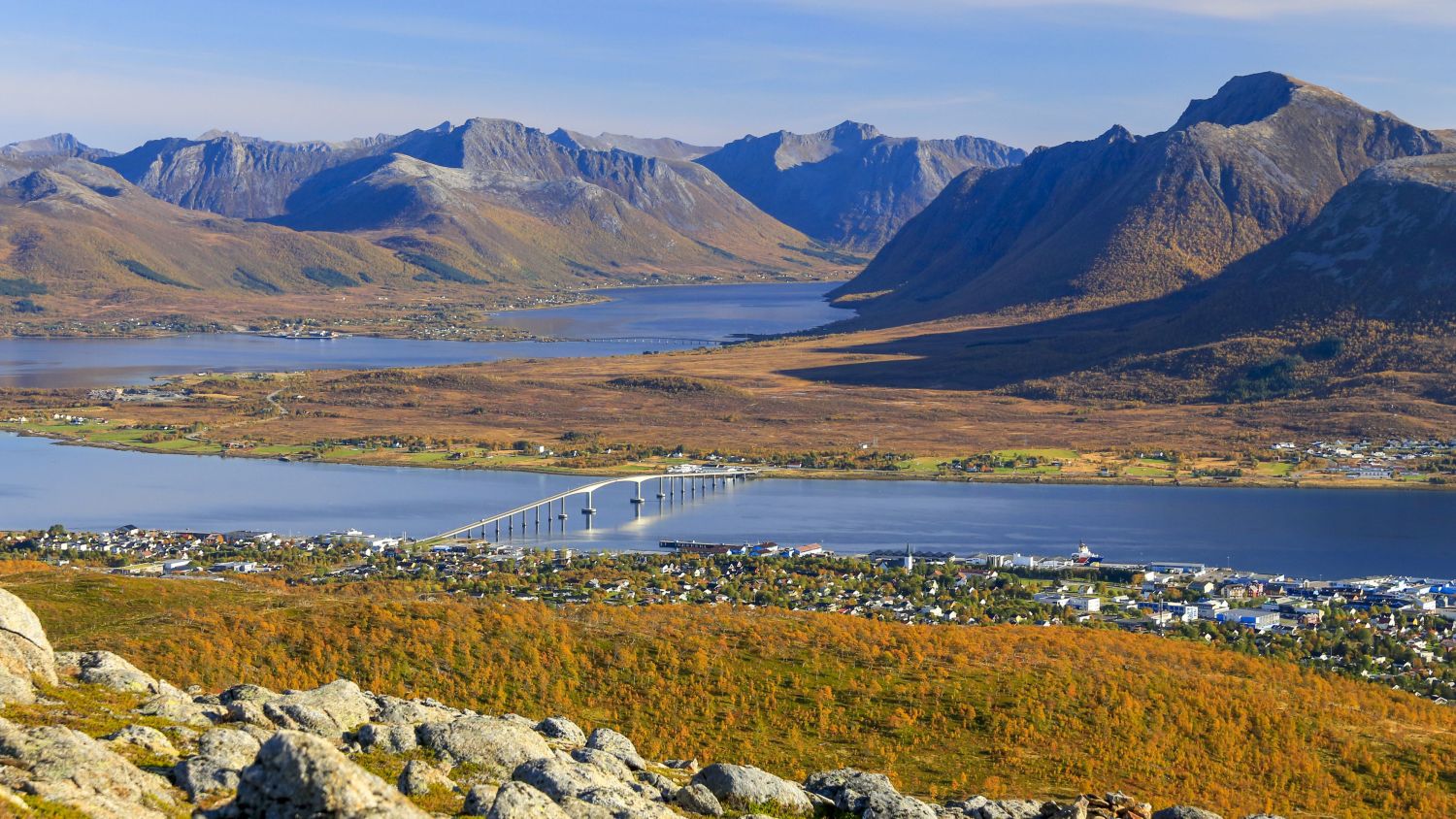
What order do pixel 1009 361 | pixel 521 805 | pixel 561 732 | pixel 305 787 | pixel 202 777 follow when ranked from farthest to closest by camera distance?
1. pixel 1009 361
2. pixel 561 732
3. pixel 202 777
4. pixel 521 805
5. pixel 305 787

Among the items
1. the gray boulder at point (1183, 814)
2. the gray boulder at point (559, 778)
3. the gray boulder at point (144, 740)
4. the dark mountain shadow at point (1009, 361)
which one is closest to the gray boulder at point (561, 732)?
the gray boulder at point (559, 778)

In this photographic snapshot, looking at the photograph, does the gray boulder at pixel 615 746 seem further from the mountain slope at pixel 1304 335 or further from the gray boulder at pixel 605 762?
the mountain slope at pixel 1304 335

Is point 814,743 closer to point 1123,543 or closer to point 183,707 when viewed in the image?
point 183,707

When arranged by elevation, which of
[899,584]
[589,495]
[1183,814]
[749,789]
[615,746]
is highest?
[749,789]

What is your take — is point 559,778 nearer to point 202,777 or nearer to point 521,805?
point 521,805

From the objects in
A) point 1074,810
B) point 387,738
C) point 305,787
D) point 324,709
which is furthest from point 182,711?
point 1074,810

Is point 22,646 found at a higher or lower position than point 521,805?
higher

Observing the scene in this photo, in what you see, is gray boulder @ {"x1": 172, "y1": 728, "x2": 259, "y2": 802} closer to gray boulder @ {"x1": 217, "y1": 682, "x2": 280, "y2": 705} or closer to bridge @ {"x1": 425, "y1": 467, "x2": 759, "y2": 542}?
gray boulder @ {"x1": 217, "y1": 682, "x2": 280, "y2": 705}

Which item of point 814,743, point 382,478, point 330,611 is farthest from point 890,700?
point 382,478

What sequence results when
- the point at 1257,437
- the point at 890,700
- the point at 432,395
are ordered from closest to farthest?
the point at 890,700, the point at 1257,437, the point at 432,395
